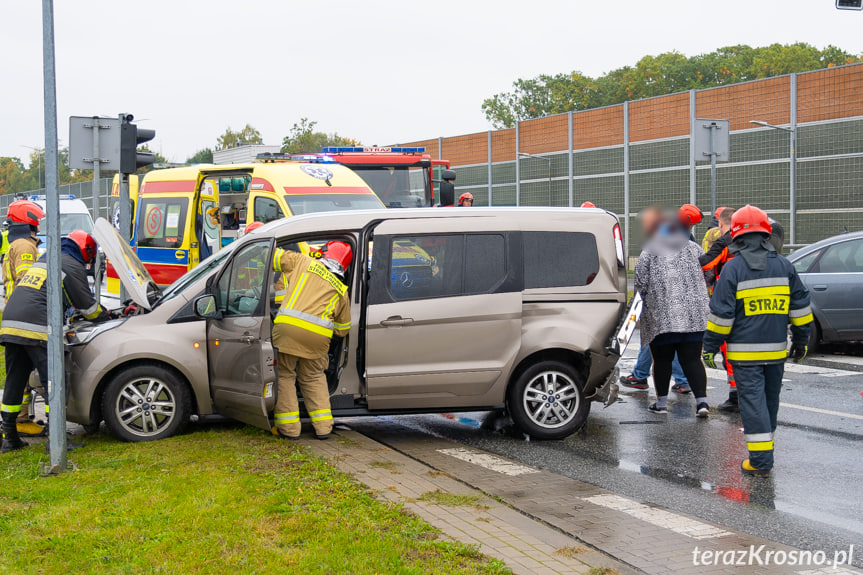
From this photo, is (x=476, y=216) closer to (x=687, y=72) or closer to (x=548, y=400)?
(x=548, y=400)

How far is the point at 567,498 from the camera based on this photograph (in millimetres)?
6207

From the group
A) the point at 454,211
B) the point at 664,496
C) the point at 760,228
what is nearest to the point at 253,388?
the point at 454,211

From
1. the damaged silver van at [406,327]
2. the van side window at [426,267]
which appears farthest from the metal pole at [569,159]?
the van side window at [426,267]

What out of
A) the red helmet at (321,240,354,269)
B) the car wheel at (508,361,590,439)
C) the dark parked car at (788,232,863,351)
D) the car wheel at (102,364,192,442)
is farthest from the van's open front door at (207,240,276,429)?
the dark parked car at (788,232,863,351)

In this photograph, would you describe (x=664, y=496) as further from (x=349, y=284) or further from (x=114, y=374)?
(x=114, y=374)

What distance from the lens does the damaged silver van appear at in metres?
7.75

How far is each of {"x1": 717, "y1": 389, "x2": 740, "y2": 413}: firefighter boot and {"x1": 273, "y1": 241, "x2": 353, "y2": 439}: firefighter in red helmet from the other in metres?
4.04

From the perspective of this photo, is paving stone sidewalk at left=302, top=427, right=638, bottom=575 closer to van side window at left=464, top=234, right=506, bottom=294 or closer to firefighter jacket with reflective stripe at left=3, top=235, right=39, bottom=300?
van side window at left=464, top=234, right=506, bottom=294

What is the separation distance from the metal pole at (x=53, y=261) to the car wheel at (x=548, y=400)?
143 inches

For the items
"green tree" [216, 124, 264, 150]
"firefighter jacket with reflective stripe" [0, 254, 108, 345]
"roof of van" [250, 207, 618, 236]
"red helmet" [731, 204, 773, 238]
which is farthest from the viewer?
"green tree" [216, 124, 264, 150]

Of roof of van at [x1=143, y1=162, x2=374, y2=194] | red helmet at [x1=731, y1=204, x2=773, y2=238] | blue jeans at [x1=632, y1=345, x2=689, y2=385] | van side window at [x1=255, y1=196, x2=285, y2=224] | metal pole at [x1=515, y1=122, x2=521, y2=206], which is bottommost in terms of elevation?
blue jeans at [x1=632, y1=345, x2=689, y2=385]

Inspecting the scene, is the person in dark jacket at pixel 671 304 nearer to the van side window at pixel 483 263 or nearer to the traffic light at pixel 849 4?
the van side window at pixel 483 263

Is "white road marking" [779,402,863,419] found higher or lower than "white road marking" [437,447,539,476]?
higher
